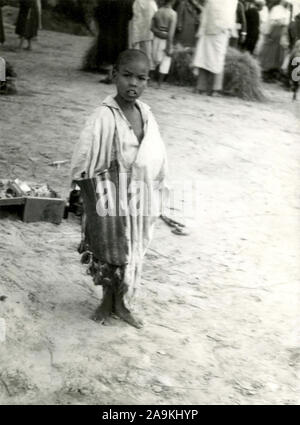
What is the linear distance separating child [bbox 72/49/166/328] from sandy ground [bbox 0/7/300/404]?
1.46ft

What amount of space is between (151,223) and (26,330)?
0.89m

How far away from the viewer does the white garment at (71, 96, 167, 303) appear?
3594 millimetres

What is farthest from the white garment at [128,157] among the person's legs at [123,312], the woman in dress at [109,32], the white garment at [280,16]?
the white garment at [280,16]

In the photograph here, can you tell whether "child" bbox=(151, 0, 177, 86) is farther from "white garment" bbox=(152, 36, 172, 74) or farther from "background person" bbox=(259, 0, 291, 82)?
"background person" bbox=(259, 0, 291, 82)

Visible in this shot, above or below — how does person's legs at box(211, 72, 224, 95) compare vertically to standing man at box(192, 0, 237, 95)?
below

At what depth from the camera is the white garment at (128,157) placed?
3.59 m

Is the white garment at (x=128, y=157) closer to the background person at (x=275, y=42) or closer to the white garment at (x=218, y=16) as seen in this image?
the white garment at (x=218, y=16)

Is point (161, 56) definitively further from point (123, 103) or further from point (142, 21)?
point (123, 103)

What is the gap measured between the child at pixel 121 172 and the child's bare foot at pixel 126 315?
21cm

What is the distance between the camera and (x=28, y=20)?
13602 millimetres

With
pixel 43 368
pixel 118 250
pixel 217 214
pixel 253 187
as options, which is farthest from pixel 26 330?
pixel 253 187

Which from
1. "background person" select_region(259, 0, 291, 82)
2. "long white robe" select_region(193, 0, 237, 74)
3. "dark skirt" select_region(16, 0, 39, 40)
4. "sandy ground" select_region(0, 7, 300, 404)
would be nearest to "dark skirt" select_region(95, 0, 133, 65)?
"long white robe" select_region(193, 0, 237, 74)

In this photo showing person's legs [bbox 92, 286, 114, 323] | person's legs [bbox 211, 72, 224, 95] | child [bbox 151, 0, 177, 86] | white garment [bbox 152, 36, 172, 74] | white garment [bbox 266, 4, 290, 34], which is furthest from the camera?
white garment [bbox 266, 4, 290, 34]
